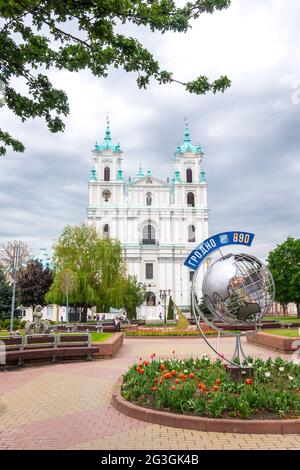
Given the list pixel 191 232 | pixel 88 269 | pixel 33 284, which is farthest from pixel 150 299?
pixel 88 269

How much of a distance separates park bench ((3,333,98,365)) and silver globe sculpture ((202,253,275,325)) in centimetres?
716

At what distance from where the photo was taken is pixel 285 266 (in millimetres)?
54656

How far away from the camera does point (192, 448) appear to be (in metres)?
5.88

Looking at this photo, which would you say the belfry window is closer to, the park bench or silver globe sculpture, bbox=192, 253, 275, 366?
the park bench

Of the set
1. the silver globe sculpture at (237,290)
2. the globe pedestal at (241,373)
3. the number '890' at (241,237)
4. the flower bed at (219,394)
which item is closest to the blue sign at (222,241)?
the number '890' at (241,237)

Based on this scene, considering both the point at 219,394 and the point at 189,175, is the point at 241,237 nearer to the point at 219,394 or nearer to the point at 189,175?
the point at 219,394

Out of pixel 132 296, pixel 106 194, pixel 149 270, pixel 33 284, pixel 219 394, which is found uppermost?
pixel 106 194

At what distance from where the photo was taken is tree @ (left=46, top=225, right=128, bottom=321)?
3897cm

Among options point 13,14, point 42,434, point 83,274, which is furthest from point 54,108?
point 83,274

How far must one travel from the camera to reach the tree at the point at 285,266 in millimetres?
52897

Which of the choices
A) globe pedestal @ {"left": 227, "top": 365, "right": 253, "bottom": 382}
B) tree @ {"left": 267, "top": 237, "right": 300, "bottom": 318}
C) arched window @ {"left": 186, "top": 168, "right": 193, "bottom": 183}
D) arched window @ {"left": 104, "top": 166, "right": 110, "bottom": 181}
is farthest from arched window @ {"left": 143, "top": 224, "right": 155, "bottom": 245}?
globe pedestal @ {"left": 227, "top": 365, "right": 253, "bottom": 382}

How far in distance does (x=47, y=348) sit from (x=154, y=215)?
59572 mm

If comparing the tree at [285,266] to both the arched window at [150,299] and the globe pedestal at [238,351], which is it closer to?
the arched window at [150,299]
